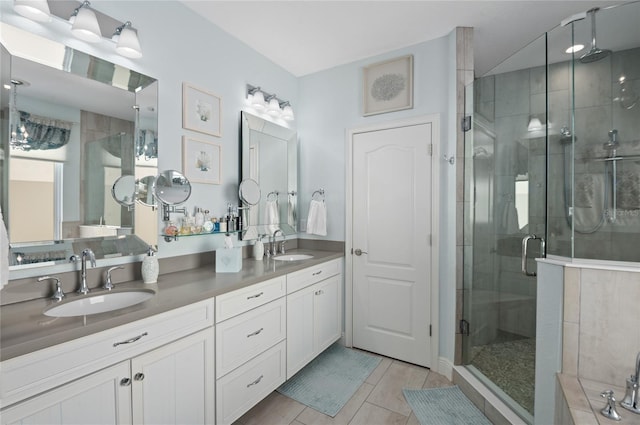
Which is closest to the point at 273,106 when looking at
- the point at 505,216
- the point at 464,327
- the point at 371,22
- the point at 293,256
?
the point at 371,22

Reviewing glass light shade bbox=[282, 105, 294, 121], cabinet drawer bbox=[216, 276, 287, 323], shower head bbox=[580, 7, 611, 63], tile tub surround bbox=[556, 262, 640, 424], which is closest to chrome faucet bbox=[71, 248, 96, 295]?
cabinet drawer bbox=[216, 276, 287, 323]

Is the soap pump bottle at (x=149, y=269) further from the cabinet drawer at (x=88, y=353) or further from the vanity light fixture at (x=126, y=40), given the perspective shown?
the vanity light fixture at (x=126, y=40)

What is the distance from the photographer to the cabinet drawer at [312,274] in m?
2.11

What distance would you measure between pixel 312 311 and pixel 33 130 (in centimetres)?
198

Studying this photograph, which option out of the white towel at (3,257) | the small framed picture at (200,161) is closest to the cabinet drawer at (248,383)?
the white towel at (3,257)

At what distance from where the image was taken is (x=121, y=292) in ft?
4.91

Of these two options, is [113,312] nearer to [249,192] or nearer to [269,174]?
[249,192]

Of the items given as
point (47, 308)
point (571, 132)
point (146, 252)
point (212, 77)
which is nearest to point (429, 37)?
point (571, 132)

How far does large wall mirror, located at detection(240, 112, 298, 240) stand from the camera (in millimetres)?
2453

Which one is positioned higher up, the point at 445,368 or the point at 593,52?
the point at 593,52

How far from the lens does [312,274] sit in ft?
7.70

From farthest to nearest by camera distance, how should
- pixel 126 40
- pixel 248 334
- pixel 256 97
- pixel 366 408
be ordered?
pixel 256 97
pixel 366 408
pixel 248 334
pixel 126 40

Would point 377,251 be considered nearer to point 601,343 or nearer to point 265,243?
point 265,243

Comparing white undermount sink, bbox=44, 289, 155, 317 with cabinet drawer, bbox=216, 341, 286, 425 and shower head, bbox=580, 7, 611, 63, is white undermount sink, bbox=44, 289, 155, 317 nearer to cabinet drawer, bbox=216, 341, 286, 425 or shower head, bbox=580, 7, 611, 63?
cabinet drawer, bbox=216, 341, 286, 425
